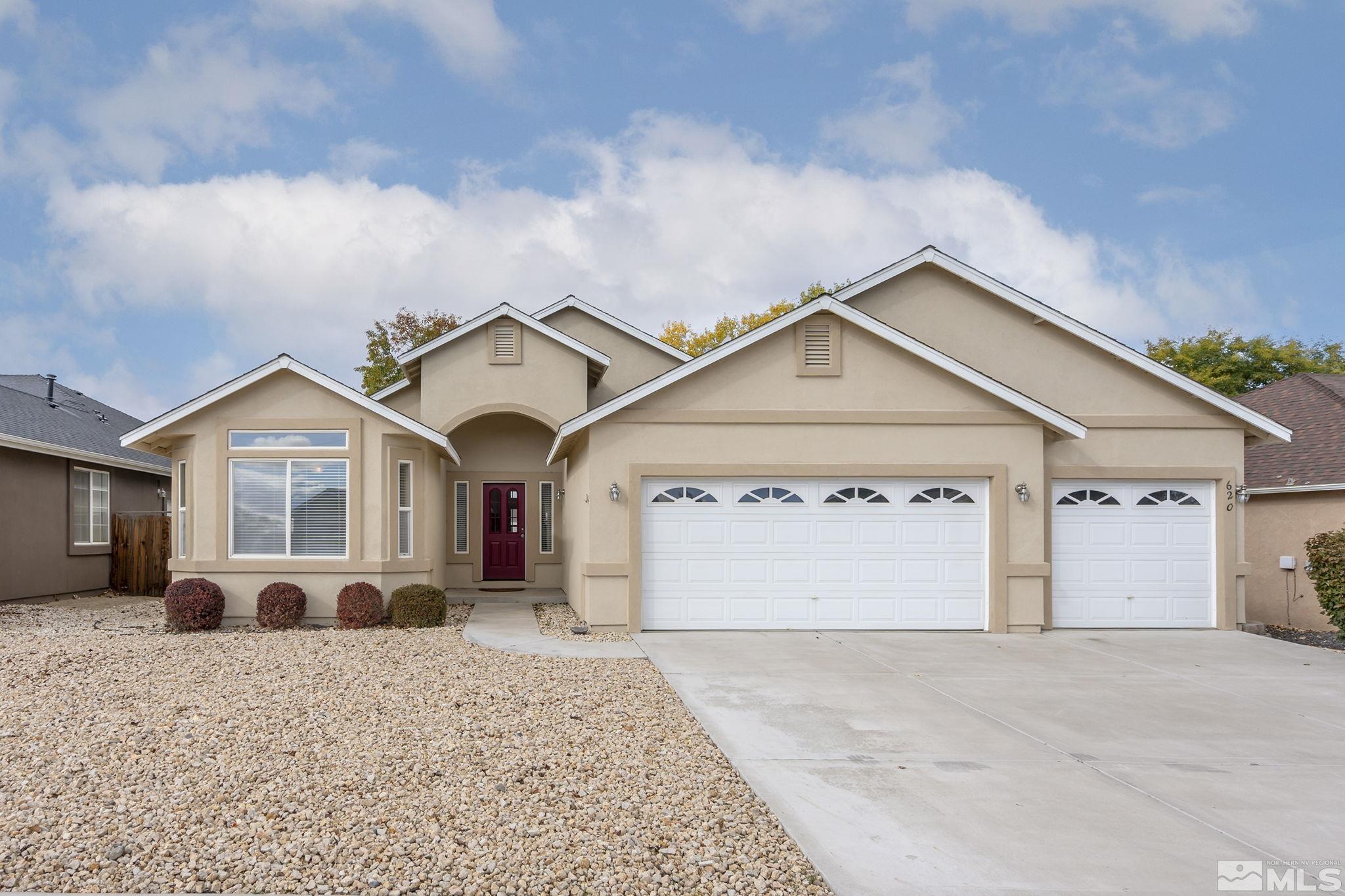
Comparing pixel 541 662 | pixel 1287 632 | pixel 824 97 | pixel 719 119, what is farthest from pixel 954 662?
pixel 719 119

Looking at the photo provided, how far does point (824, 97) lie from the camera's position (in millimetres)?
19688

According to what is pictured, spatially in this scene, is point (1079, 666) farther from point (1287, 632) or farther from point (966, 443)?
point (1287, 632)

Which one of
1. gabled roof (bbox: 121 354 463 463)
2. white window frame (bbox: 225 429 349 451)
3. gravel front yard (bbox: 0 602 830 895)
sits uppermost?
gabled roof (bbox: 121 354 463 463)

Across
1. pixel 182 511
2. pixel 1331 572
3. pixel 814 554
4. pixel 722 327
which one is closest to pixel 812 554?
pixel 814 554

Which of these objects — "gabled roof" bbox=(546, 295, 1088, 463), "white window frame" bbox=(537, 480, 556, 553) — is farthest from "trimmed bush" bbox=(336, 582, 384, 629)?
"white window frame" bbox=(537, 480, 556, 553)

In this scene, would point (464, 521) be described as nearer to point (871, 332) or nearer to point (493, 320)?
point (493, 320)

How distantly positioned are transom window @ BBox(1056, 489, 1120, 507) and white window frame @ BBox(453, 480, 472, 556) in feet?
38.6

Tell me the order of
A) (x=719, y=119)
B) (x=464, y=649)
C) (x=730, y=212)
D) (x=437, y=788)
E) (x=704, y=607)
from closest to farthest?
(x=437, y=788) → (x=464, y=649) → (x=704, y=607) → (x=719, y=119) → (x=730, y=212)

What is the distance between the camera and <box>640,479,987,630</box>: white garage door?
41.0 ft

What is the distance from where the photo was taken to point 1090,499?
43.8 ft

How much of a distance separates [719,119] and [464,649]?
1601cm

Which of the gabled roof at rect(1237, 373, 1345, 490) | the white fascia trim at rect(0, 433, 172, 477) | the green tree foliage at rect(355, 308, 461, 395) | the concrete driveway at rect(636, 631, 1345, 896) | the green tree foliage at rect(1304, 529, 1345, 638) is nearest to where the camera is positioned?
the concrete driveway at rect(636, 631, 1345, 896)

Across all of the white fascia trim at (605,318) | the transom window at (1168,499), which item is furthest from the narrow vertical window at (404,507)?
the transom window at (1168,499)
